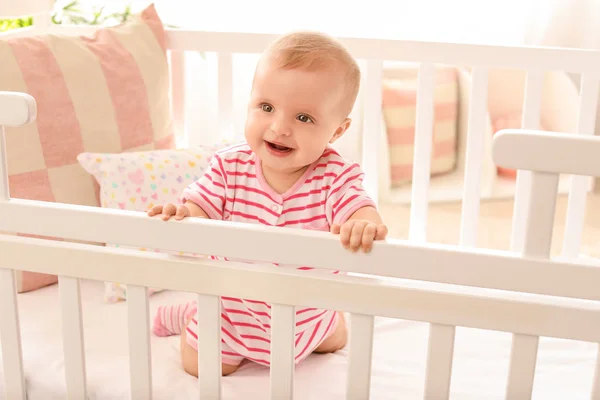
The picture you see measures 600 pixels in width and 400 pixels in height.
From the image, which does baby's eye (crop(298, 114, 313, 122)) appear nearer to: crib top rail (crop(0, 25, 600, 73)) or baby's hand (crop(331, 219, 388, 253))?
baby's hand (crop(331, 219, 388, 253))

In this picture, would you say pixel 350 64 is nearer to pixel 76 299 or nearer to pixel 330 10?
pixel 76 299

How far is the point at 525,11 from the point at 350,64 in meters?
1.35

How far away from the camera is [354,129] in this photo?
7.94ft

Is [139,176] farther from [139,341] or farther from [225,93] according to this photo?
[139,341]

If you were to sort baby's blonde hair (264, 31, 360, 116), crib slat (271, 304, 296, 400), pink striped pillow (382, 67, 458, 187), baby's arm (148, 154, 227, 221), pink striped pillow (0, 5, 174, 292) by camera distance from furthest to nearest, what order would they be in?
1. pink striped pillow (382, 67, 458, 187)
2. pink striped pillow (0, 5, 174, 292)
3. baby's arm (148, 154, 227, 221)
4. baby's blonde hair (264, 31, 360, 116)
5. crib slat (271, 304, 296, 400)

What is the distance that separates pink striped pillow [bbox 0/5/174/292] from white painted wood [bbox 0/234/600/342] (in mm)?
392

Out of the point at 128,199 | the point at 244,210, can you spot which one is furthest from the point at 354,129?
the point at 244,210

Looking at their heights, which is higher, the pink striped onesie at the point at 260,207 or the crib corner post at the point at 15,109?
the crib corner post at the point at 15,109

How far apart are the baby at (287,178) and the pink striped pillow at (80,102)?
0.33 meters

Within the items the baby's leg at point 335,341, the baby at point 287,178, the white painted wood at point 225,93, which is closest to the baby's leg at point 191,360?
the baby at point 287,178

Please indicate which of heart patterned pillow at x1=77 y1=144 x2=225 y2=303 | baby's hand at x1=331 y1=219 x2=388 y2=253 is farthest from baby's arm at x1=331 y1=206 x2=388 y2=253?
heart patterned pillow at x1=77 y1=144 x2=225 y2=303

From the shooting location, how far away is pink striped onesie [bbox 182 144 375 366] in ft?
3.78

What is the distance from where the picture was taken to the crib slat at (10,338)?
103 centimetres

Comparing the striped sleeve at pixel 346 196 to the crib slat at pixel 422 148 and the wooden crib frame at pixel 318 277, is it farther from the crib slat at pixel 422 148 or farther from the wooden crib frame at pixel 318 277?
the crib slat at pixel 422 148
